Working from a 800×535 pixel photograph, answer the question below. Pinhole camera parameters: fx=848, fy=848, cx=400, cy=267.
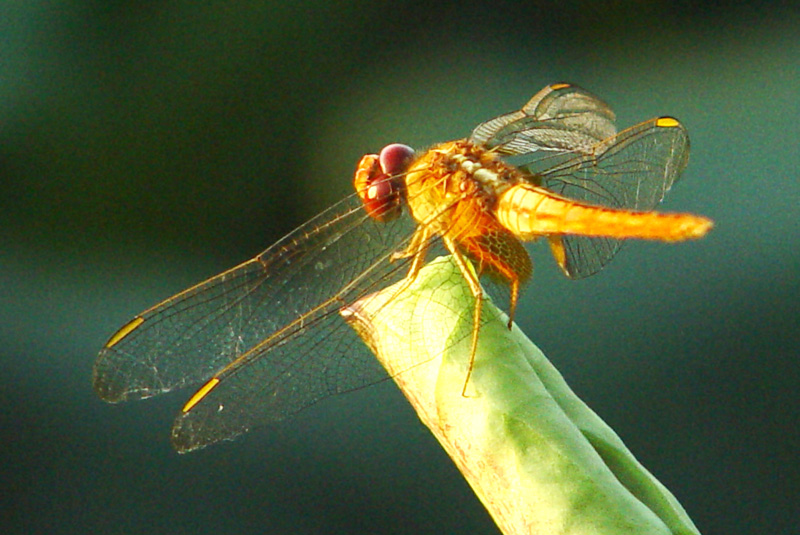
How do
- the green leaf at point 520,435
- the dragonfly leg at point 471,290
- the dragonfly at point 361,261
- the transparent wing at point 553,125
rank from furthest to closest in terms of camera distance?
the transparent wing at point 553,125 → the dragonfly at point 361,261 → the dragonfly leg at point 471,290 → the green leaf at point 520,435

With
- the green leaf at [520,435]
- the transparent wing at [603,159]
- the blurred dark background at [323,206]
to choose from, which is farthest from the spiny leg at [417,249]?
the blurred dark background at [323,206]

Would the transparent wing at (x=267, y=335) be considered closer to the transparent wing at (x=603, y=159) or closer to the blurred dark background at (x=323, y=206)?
the transparent wing at (x=603, y=159)

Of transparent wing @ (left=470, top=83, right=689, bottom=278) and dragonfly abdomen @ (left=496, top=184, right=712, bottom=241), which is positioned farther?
transparent wing @ (left=470, top=83, right=689, bottom=278)

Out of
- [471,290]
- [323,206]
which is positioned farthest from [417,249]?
[323,206]

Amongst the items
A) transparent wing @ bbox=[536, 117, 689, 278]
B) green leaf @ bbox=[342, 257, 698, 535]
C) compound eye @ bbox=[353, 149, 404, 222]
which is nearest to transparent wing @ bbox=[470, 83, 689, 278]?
transparent wing @ bbox=[536, 117, 689, 278]

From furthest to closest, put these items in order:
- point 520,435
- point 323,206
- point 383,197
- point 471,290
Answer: point 323,206, point 383,197, point 471,290, point 520,435

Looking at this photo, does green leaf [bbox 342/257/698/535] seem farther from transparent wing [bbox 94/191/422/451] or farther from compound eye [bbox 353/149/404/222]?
compound eye [bbox 353/149/404/222]

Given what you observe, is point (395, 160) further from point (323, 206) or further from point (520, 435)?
point (323, 206)
